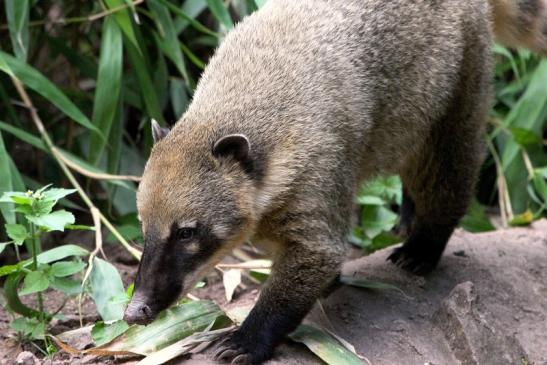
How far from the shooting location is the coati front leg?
3795 mm

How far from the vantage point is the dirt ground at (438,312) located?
4.13 metres

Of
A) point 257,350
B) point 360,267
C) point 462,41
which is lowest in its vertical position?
point 360,267

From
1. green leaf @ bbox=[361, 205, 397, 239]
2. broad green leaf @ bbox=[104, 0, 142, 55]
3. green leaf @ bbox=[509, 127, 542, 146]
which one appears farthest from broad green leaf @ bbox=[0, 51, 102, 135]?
green leaf @ bbox=[509, 127, 542, 146]

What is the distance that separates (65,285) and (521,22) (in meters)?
2.89

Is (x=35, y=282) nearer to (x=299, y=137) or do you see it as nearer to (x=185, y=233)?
(x=185, y=233)

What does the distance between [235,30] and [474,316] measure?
1737 millimetres

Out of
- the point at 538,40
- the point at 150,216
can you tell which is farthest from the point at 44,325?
the point at 538,40

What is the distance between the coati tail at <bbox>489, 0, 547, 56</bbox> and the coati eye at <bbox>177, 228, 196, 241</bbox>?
7.78ft

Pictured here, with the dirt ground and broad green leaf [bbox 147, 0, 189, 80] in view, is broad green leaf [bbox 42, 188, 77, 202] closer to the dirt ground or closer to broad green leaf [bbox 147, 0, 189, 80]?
the dirt ground

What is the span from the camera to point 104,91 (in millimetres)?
5324

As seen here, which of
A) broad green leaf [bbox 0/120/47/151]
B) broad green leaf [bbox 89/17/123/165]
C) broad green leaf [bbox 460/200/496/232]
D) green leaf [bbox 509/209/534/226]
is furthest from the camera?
broad green leaf [bbox 460/200/496/232]

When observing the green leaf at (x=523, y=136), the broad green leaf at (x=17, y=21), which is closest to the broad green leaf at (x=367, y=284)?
the broad green leaf at (x=17, y=21)

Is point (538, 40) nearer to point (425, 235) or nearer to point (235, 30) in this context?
point (425, 235)

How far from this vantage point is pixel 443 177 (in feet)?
15.9
